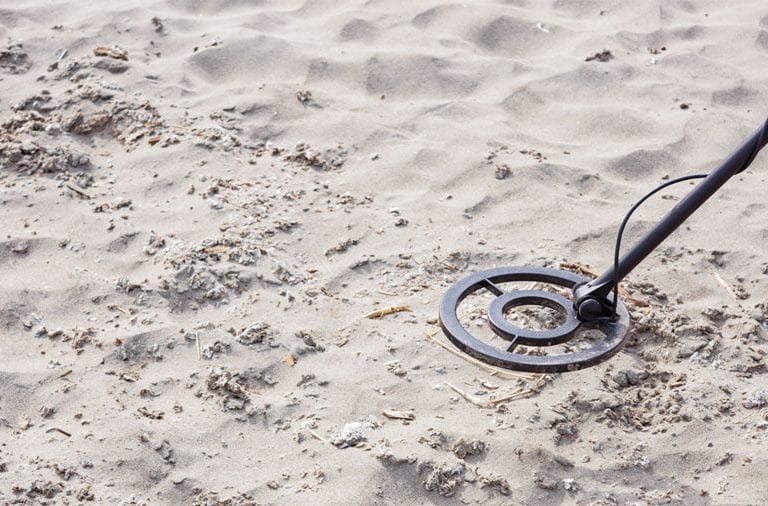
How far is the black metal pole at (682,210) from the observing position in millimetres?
2201

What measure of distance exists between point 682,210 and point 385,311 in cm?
90

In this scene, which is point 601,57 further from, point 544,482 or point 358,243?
point 544,482

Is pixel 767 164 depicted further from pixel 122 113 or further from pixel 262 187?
pixel 122 113

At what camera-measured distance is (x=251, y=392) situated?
2598 millimetres

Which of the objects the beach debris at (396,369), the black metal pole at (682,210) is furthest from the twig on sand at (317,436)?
the black metal pole at (682,210)

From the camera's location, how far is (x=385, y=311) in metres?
2.87

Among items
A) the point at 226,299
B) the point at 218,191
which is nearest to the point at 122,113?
the point at 218,191

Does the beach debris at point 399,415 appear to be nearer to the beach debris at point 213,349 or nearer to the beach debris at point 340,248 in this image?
the beach debris at point 213,349

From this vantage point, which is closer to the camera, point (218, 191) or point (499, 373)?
point (499, 373)

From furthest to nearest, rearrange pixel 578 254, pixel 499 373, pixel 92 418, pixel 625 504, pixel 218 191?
pixel 218 191, pixel 578 254, pixel 499 373, pixel 92 418, pixel 625 504

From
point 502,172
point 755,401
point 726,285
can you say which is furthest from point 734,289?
point 502,172

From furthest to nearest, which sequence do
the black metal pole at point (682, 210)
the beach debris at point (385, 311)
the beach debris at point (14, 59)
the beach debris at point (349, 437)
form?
1. the beach debris at point (14, 59)
2. the beach debris at point (385, 311)
3. the beach debris at point (349, 437)
4. the black metal pole at point (682, 210)

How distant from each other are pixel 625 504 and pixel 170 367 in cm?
118

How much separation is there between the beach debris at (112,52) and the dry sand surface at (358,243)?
0.08 ft
